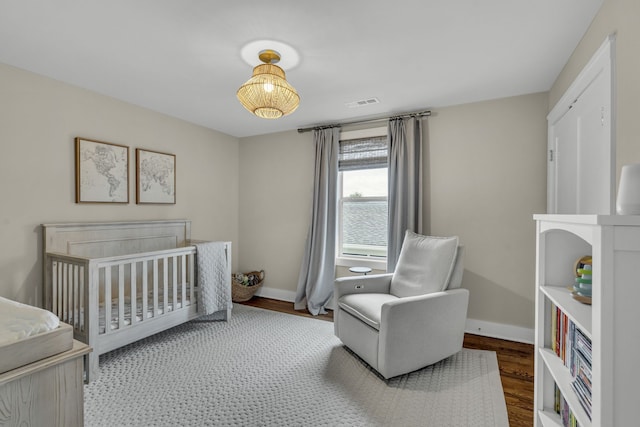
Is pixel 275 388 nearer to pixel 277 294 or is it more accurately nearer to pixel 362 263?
pixel 362 263

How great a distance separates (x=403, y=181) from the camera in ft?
10.7

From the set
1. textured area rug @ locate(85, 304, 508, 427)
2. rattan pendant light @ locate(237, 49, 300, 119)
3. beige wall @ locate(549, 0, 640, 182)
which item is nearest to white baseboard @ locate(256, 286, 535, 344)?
textured area rug @ locate(85, 304, 508, 427)

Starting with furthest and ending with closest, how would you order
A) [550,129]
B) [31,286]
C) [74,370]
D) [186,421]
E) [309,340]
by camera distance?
[309,340], [550,129], [31,286], [186,421], [74,370]

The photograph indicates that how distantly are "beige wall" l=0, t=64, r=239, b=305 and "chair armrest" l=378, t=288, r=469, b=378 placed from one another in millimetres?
2730

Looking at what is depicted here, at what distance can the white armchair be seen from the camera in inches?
82.7

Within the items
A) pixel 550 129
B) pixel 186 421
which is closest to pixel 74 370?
pixel 186 421

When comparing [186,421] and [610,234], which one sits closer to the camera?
[610,234]

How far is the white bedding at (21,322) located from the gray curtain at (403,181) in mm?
2786

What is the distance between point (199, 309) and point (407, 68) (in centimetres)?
282

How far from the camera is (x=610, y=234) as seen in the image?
2.52ft

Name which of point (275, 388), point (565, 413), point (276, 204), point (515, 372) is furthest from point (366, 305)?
point (276, 204)

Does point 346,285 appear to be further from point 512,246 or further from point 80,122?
point 80,122

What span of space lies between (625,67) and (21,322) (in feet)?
8.63

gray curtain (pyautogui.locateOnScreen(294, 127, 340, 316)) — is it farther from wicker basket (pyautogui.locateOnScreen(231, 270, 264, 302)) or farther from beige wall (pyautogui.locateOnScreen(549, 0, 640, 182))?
beige wall (pyautogui.locateOnScreen(549, 0, 640, 182))
